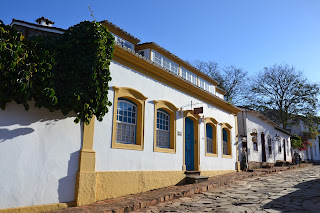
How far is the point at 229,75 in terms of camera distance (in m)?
32.5

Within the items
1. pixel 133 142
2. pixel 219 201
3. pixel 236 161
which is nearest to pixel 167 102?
pixel 133 142

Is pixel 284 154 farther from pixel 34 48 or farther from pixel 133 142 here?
pixel 34 48

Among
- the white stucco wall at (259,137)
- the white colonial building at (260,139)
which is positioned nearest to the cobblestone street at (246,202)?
the white colonial building at (260,139)

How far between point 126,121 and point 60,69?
3.10m

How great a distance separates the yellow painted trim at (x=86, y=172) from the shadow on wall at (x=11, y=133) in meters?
1.48

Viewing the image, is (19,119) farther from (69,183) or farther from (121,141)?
(121,141)

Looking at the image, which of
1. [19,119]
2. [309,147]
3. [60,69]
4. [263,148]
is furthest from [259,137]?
[309,147]

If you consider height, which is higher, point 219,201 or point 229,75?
point 229,75

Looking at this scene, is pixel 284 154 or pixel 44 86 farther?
pixel 284 154

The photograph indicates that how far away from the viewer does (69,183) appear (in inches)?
246

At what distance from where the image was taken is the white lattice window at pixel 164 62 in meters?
11.7

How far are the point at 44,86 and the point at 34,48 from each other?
90cm

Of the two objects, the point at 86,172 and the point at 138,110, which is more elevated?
the point at 138,110

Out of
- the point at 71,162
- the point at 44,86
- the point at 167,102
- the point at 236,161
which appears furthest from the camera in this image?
the point at 236,161
